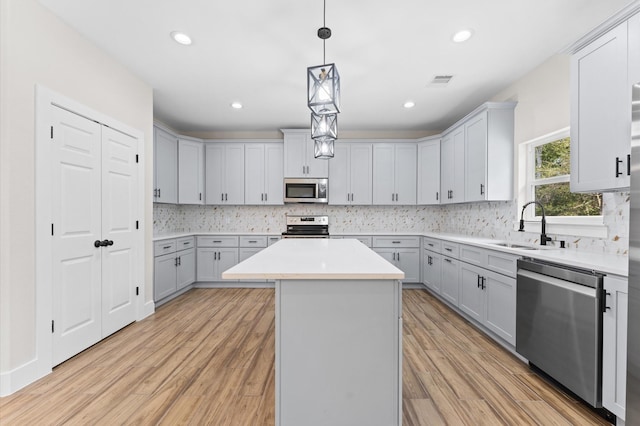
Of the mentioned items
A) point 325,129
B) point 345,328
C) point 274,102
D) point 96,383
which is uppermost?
point 274,102

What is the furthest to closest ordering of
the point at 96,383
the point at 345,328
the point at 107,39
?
the point at 107,39
the point at 96,383
the point at 345,328

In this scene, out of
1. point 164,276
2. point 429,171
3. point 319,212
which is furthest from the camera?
point 319,212

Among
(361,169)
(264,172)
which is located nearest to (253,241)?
(264,172)

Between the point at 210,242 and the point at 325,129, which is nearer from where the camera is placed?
the point at 325,129

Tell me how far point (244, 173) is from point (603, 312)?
4653 mm

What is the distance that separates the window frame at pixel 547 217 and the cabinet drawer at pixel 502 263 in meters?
0.61

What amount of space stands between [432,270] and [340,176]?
2.13 m

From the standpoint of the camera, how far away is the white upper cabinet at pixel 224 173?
195 inches

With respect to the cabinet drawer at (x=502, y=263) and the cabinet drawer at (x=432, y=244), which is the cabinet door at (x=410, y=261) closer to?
the cabinet drawer at (x=432, y=244)

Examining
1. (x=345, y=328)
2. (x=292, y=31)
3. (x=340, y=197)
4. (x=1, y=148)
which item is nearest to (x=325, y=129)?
(x=292, y=31)

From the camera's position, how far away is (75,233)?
2389 mm

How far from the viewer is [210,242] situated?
186 inches

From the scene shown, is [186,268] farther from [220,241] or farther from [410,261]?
[410,261]

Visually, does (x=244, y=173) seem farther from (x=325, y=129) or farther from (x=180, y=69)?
(x=325, y=129)
